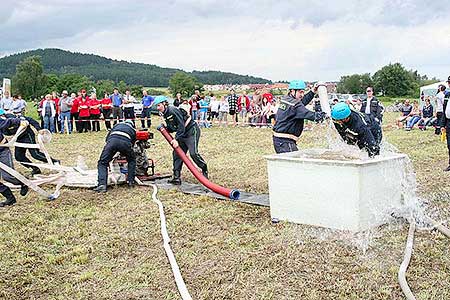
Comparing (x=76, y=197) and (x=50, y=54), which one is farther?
(x=50, y=54)

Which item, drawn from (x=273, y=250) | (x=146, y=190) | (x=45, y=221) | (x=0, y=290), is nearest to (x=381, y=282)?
(x=273, y=250)

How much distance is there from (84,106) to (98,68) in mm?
94971

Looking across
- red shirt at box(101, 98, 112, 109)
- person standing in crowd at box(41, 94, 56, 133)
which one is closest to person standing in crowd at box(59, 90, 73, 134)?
person standing in crowd at box(41, 94, 56, 133)

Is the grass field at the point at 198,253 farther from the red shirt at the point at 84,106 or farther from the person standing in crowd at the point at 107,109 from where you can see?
the person standing in crowd at the point at 107,109

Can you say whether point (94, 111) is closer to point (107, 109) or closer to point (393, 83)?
point (107, 109)

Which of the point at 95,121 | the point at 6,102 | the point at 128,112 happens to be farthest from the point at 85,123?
the point at 6,102

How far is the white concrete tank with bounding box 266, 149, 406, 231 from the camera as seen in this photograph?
5859 mm

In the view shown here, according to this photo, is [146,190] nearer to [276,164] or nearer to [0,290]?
[276,164]

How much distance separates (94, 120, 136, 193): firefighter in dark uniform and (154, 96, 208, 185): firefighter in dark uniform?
0.63 m

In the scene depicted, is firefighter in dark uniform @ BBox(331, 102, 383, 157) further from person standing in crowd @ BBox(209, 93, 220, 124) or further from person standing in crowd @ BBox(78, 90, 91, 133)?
person standing in crowd @ BBox(209, 93, 220, 124)

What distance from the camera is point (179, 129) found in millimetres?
9602

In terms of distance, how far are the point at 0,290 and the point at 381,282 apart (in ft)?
10.9

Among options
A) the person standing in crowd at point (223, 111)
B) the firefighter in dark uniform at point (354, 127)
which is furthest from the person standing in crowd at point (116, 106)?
the firefighter in dark uniform at point (354, 127)

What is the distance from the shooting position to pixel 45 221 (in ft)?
24.7
